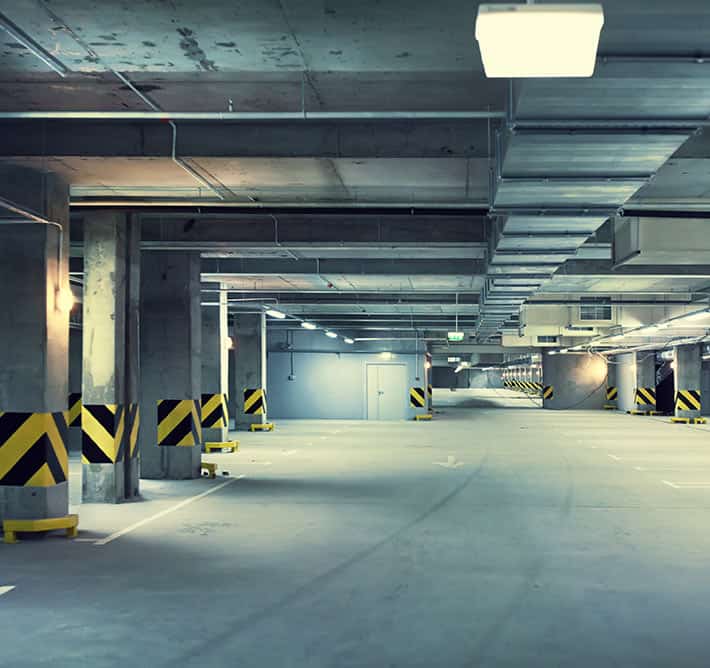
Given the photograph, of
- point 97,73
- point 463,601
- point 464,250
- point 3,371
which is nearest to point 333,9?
point 97,73

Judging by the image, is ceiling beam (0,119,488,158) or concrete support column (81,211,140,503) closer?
ceiling beam (0,119,488,158)

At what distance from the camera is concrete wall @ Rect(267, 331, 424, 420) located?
37094mm

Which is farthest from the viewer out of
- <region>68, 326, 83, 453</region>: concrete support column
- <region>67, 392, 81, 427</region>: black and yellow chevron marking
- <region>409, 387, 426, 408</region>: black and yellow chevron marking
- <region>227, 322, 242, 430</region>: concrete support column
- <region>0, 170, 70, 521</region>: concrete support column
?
<region>409, 387, 426, 408</region>: black and yellow chevron marking

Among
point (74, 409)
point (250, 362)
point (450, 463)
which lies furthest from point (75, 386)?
point (450, 463)

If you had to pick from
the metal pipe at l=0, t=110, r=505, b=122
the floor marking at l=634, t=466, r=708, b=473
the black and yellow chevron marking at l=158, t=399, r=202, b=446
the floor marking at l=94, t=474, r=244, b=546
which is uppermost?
the metal pipe at l=0, t=110, r=505, b=122

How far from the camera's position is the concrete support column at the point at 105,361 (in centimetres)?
1221

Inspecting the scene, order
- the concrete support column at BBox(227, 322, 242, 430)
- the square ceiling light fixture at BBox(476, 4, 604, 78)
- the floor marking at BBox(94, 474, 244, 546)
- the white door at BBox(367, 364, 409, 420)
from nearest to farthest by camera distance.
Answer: the square ceiling light fixture at BBox(476, 4, 604, 78)
the floor marking at BBox(94, 474, 244, 546)
the concrete support column at BBox(227, 322, 242, 430)
the white door at BBox(367, 364, 409, 420)

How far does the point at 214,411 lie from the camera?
21.0 meters

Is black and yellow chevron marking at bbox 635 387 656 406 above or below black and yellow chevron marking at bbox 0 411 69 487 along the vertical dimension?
below

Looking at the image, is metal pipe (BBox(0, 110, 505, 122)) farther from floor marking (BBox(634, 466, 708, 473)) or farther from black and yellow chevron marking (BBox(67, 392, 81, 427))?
black and yellow chevron marking (BBox(67, 392, 81, 427))

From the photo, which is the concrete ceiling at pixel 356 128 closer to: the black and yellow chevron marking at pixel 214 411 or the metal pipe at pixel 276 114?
the metal pipe at pixel 276 114

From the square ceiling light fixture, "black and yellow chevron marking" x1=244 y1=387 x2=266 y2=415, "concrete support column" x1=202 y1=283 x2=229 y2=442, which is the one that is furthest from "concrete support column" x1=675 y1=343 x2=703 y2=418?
the square ceiling light fixture

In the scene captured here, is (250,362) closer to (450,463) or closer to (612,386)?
(450,463)

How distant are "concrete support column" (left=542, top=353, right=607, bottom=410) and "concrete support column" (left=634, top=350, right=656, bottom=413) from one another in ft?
15.4
